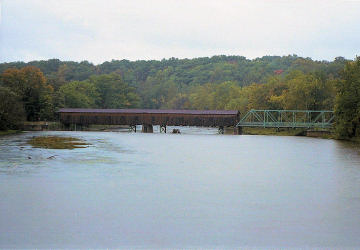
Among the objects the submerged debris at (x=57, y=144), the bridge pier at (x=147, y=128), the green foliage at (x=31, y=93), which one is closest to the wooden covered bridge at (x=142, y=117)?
the bridge pier at (x=147, y=128)

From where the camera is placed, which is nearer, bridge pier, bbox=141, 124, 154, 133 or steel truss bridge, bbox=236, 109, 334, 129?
steel truss bridge, bbox=236, 109, 334, 129

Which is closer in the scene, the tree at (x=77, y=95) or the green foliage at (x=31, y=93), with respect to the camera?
the green foliage at (x=31, y=93)

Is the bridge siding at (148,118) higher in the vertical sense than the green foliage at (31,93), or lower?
lower

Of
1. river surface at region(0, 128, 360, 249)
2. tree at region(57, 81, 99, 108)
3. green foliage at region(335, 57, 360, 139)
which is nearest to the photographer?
river surface at region(0, 128, 360, 249)

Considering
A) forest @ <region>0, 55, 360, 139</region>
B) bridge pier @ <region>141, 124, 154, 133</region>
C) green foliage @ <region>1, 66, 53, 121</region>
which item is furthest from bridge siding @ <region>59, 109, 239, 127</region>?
forest @ <region>0, 55, 360, 139</region>

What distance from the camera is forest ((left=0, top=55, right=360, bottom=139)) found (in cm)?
5312

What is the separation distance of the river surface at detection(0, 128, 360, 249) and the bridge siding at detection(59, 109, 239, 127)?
4236 centimetres

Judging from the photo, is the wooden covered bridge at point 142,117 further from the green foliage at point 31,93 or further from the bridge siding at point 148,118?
the green foliage at point 31,93

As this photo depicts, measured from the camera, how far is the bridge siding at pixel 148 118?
6707cm

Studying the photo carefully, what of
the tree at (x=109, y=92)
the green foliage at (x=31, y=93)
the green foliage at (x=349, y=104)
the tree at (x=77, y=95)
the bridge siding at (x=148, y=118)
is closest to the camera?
the green foliage at (x=349, y=104)

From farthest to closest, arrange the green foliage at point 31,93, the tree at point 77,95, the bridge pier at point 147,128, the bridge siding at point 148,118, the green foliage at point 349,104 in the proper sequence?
the tree at point 77,95
the bridge pier at point 147,128
the green foliage at point 31,93
the bridge siding at point 148,118
the green foliage at point 349,104

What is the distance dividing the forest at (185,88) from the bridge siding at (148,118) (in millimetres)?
3366

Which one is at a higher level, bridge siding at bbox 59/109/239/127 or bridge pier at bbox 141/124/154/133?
bridge siding at bbox 59/109/239/127

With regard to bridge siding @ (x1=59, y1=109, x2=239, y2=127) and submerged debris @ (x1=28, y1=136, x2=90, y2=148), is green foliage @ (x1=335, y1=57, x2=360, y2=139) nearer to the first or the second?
bridge siding @ (x1=59, y1=109, x2=239, y2=127)
